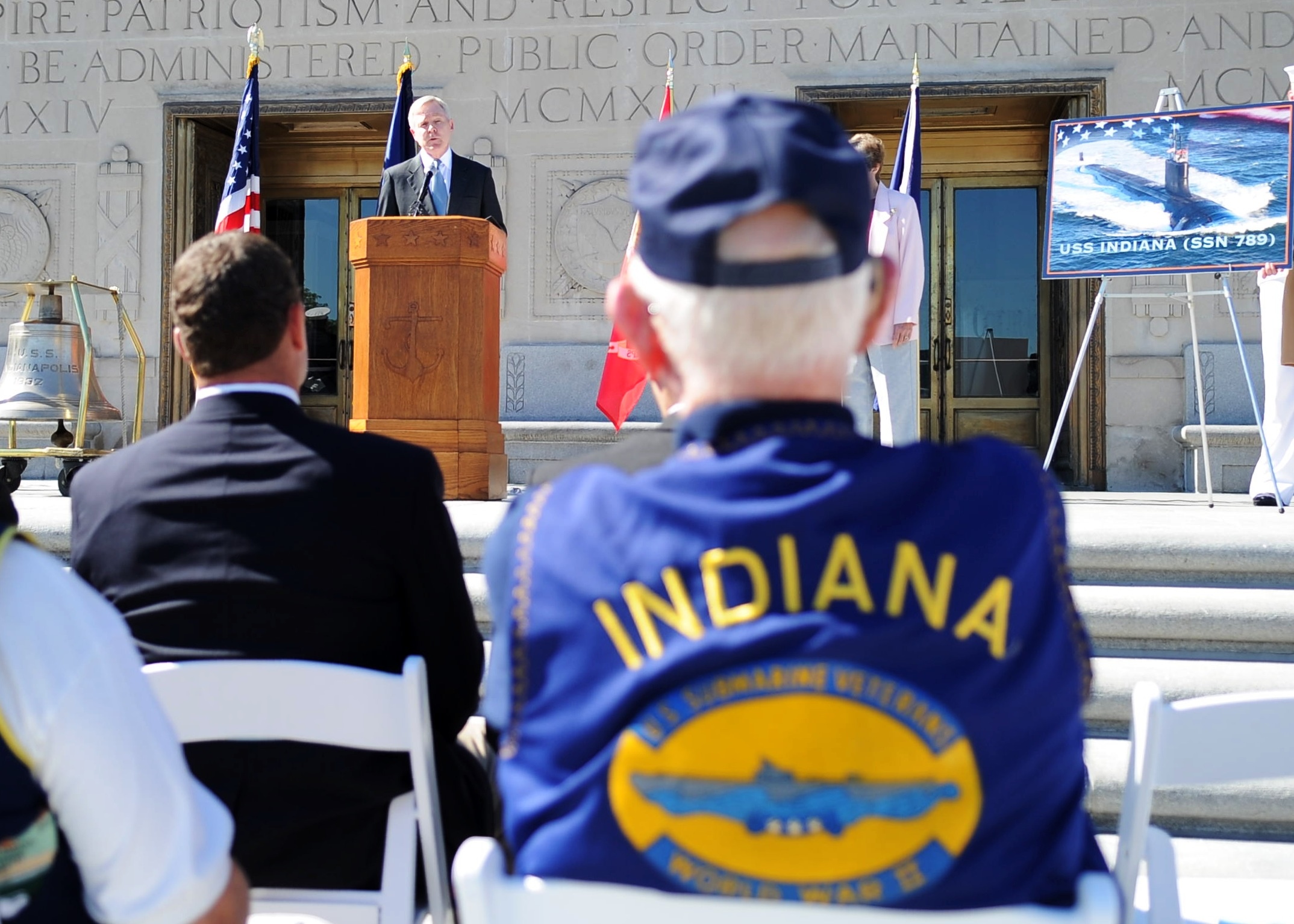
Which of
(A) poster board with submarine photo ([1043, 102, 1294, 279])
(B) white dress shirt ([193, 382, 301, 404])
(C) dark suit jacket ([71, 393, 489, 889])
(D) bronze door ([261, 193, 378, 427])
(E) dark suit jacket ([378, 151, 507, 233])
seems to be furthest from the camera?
(D) bronze door ([261, 193, 378, 427])

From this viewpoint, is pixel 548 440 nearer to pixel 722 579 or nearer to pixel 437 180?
pixel 437 180

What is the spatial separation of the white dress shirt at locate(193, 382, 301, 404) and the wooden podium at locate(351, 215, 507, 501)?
304 cm

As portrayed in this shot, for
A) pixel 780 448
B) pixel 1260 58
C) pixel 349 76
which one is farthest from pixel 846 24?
pixel 780 448

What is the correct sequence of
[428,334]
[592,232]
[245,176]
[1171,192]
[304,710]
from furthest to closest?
[592,232] → [245,176] → [1171,192] → [428,334] → [304,710]

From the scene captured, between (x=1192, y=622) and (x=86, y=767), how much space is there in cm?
333

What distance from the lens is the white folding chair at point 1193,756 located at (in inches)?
55.9

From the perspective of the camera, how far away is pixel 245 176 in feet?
24.5

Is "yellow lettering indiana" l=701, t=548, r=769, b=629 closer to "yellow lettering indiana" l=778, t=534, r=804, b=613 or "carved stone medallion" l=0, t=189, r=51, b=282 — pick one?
"yellow lettering indiana" l=778, t=534, r=804, b=613

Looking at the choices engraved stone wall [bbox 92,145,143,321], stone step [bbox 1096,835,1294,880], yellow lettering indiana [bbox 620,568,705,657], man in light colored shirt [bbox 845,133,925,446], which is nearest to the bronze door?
engraved stone wall [bbox 92,145,143,321]

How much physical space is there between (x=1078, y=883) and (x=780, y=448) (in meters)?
0.45

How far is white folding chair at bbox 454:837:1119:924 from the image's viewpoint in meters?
0.98

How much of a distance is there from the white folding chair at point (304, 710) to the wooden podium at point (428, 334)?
3484mm

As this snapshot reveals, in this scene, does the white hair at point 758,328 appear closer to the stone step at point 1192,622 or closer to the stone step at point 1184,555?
the stone step at point 1192,622

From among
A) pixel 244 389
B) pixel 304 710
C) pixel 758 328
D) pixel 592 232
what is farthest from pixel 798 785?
pixel 592 232
